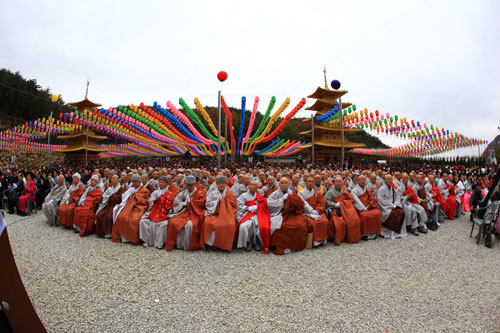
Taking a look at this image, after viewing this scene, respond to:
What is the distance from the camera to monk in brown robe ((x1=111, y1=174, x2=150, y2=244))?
505 cm

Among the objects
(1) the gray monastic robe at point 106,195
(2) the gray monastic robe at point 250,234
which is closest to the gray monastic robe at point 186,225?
(2) the gray monastic robe at point 250,234

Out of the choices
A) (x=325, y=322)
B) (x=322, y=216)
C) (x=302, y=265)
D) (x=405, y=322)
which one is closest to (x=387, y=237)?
(x=322, y=216)

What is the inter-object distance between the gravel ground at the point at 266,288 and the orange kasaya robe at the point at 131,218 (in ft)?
0.73

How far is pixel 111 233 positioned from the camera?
17.7ft

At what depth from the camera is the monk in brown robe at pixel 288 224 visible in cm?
460

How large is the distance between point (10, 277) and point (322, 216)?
14.8 feet

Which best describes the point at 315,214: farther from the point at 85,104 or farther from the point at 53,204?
the point at 85,104

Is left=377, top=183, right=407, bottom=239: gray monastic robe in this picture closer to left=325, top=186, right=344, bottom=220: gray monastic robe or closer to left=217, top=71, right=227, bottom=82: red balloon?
left=325, top=186, right=344, bottom=220: gray monastic robe

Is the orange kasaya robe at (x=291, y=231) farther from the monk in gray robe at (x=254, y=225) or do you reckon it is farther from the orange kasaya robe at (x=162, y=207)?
the orange kasaya robe at (x=162, y=207)

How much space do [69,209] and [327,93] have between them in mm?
23547

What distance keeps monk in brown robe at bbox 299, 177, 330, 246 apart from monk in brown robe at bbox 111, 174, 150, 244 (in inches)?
130

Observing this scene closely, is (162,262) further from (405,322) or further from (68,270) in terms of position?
(405,322)

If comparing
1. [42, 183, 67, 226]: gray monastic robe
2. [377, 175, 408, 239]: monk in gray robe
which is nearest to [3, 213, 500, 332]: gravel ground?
[377, 175, 408, 239]: monk in gray robe

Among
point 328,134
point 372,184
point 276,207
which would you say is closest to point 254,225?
point 276,207
